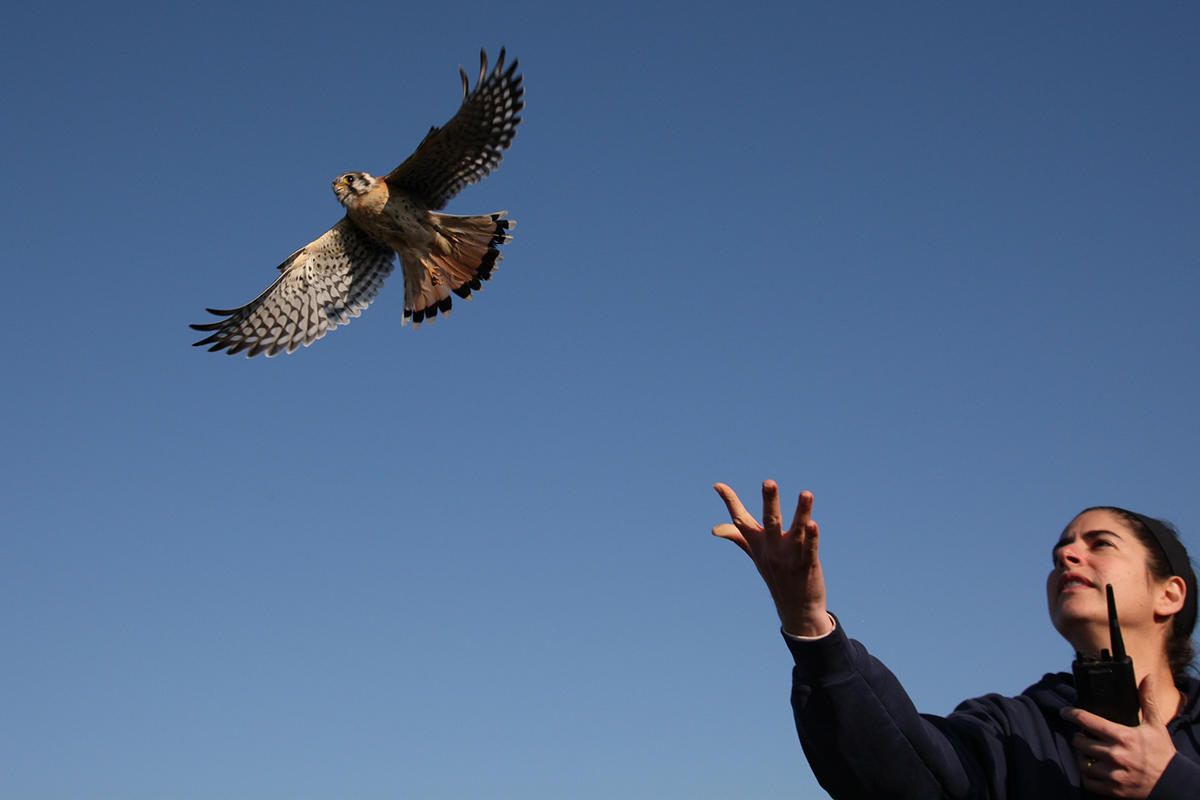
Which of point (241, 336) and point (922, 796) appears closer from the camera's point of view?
point (922, 796)

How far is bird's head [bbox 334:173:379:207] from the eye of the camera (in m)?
9.09

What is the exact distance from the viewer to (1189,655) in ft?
9.23

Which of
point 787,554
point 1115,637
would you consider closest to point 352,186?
point 787,554

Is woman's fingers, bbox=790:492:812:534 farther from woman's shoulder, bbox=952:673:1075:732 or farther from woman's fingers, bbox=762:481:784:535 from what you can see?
woman's shoulder, bbox=952:673:1075:732

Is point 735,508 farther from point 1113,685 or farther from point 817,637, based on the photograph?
point 1113,685

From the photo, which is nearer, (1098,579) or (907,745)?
(907,745)

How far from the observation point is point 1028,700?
2.60 metres

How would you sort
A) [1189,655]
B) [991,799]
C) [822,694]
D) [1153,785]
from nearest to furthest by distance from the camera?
[1153,785] → [822,694] → [991,799] → [1189,655]

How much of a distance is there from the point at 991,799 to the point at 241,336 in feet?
27.8

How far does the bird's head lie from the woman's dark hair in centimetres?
730

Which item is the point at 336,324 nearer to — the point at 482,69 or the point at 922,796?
the point at 482,69

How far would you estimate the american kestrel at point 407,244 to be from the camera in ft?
29.3

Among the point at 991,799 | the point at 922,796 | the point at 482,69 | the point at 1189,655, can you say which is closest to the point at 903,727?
the point at 922,796

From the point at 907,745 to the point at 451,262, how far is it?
7529 mm
